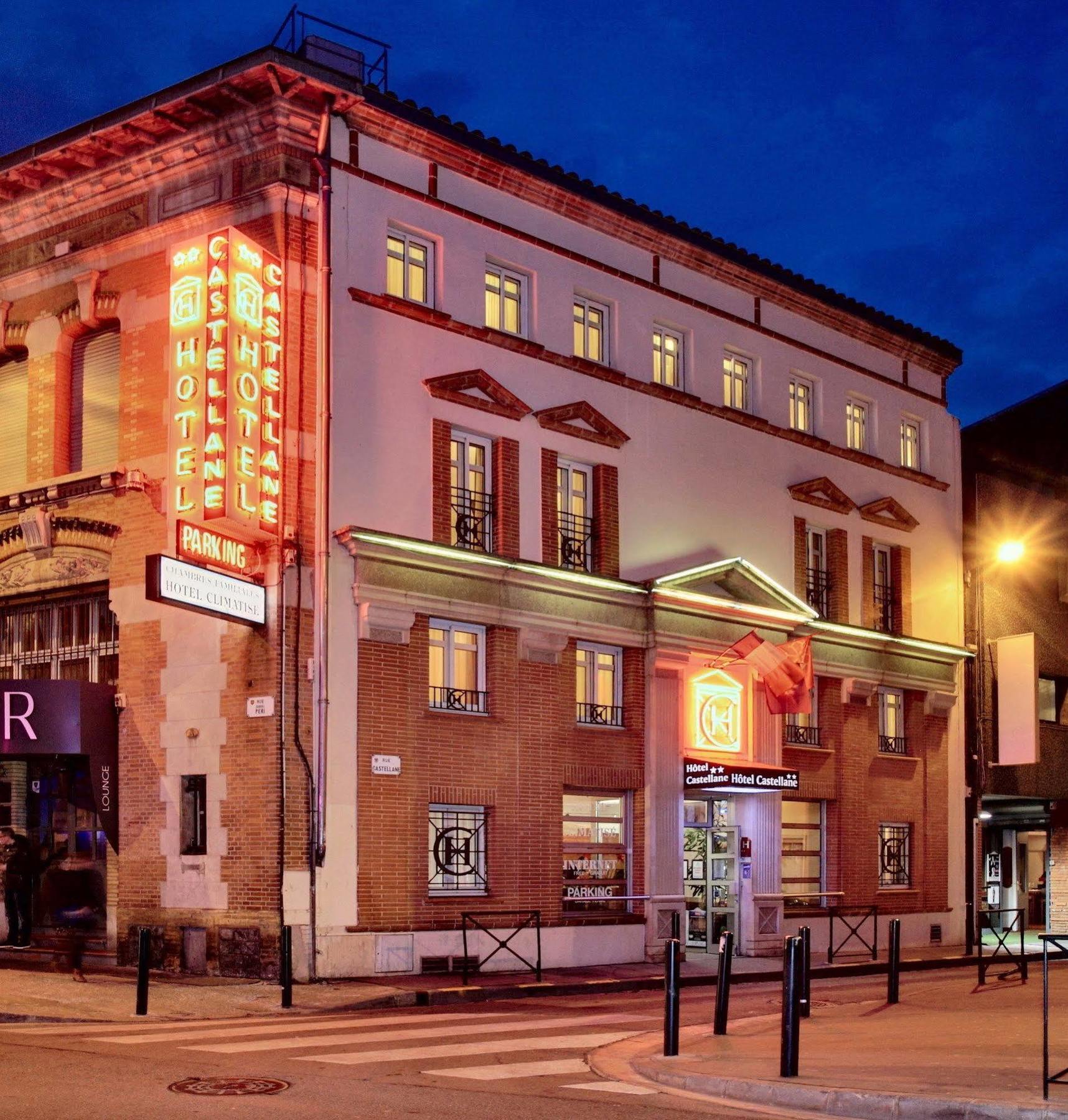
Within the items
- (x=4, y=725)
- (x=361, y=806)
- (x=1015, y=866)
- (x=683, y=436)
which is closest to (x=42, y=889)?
(x=4, y=725)

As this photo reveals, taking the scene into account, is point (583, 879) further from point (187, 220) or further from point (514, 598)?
point (187, 220)

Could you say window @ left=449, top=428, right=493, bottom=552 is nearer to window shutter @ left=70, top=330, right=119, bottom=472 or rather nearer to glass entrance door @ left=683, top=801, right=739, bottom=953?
window shutter @ left=70, top=330, right=119, bottom=472

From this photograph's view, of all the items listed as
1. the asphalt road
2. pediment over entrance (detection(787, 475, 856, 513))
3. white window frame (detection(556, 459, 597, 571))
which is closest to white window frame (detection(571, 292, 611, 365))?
white window frame (detection(556, 459, 597, 571))

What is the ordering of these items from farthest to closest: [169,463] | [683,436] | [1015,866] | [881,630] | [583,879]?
[1015,866] → [881,630] → [683,436] → [583,879] → [169,463]

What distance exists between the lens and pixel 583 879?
26.0m

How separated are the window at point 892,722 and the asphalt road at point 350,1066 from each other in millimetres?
14490

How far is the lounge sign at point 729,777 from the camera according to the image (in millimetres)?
26828

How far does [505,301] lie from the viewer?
86.0ft

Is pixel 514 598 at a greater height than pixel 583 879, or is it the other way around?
pixel 514 598

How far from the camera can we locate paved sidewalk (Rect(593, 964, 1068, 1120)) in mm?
10938

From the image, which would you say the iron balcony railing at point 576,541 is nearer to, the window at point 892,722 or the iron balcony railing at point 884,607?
the iron balcony railing at point 884,607

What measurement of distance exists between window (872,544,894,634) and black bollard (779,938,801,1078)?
20907 millimetres

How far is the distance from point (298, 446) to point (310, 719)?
12.3 feet

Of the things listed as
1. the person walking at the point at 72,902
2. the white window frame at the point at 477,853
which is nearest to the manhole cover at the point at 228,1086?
the person walking at the point at 72,902
